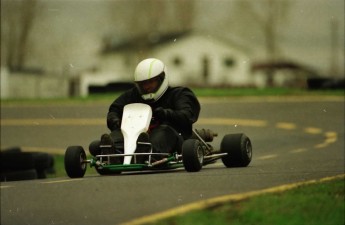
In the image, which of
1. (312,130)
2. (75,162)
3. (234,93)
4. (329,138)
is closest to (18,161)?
(234,93)

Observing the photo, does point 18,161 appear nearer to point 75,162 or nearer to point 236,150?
point 236,150

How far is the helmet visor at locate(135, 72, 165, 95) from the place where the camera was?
1289 cm

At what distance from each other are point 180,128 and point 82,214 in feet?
10.1

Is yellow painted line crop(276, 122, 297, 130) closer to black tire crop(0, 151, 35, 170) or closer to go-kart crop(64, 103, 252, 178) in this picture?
black tire crop(0, 151, 35, 170)

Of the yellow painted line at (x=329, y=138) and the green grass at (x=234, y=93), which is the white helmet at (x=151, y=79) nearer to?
the green grass at (x=234, y=93)

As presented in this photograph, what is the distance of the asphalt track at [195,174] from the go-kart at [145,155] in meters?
0.20

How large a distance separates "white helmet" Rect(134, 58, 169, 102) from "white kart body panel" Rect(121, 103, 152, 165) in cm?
23

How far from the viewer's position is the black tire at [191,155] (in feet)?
46.2

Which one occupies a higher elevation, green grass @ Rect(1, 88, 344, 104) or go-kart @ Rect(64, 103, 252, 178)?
green grass @ Rect(1, 88, 344, 104)

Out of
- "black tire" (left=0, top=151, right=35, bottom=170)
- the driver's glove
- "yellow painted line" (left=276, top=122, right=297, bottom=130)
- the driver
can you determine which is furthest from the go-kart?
"yellow painted line" (left=276, top=122, right=297, bottom=130)

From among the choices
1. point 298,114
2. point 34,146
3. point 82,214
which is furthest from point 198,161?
point 34,146

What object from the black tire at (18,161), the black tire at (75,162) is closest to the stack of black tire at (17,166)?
the black tire at (18,161)

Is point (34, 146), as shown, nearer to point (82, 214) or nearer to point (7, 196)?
point (7, 196)

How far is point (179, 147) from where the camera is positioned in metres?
14.6
